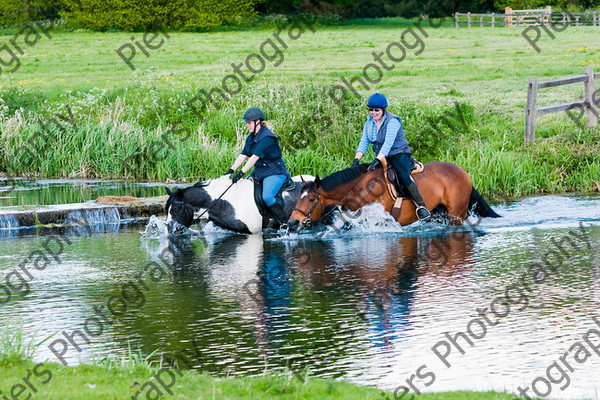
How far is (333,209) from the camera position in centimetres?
1452

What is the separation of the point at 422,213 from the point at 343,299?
4.50 metres

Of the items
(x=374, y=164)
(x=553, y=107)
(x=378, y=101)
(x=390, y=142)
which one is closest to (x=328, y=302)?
(x=374, y=164)

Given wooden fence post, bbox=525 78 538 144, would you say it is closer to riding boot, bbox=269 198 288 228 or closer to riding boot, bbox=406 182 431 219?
riding boot, bbox=406 182 431 219

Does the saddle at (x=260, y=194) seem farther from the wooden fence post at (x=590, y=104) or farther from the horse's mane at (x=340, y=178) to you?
the wooden fence post at (x=590, y=104)

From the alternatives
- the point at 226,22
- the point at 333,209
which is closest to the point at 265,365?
the point at 333,209

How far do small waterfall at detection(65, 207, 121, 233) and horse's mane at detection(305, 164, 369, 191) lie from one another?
Result: 4.44 meters

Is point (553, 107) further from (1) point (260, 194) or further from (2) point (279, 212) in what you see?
(1) point (260, 194)

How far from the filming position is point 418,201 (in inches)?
578

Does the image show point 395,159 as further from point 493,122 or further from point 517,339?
point 493,122

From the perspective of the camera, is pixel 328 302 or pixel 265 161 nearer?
Result: pixel 328 302

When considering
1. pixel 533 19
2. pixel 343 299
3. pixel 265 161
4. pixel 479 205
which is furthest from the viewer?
pixel 533 19

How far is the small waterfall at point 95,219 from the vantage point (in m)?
17.2

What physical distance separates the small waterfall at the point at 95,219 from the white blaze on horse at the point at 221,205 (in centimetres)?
202

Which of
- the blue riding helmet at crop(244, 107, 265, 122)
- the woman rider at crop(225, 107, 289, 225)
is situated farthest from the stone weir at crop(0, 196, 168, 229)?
the blue riding helmet at crop(244, 107, 265, 122)
